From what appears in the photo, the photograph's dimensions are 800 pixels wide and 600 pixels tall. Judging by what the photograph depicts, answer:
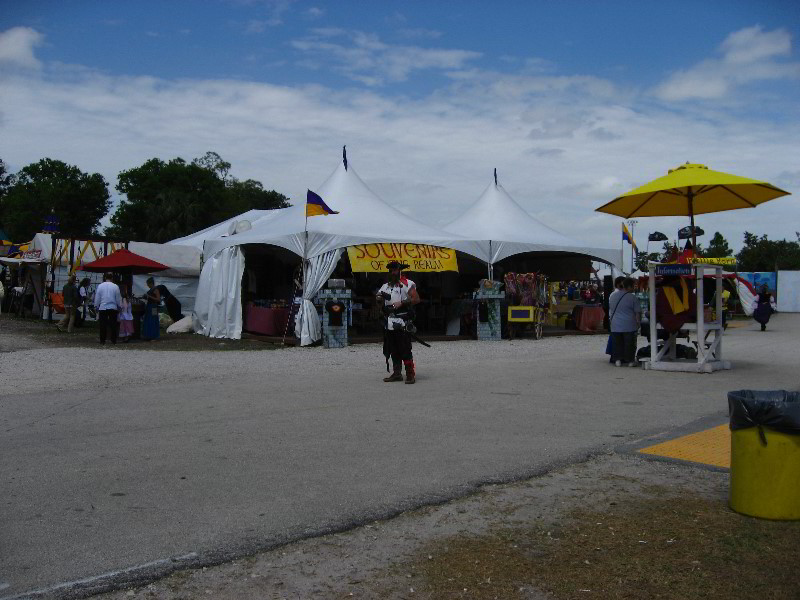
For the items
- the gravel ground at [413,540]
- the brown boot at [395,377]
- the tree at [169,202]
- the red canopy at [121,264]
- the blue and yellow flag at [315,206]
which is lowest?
the gravel ground at [413,540]

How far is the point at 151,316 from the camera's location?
18.3 m

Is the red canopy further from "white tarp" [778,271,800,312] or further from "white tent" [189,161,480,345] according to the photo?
"white tarp" [778,271,800,312]

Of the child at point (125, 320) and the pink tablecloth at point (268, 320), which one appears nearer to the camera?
the child at point (125, 320)

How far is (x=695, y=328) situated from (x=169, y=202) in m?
49.7

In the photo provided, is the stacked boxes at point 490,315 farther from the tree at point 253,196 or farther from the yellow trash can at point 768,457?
the tree at point 253,196

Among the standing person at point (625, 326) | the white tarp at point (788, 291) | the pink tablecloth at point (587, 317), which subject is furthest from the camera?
the white tarp at point (788, 291)

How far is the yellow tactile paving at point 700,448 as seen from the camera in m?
5.86

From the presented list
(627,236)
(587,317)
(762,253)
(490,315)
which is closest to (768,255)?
(762,253)

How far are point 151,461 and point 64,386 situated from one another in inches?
198

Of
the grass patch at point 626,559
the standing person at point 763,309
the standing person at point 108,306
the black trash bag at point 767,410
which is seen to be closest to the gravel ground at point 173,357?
the standing person at point 108,306

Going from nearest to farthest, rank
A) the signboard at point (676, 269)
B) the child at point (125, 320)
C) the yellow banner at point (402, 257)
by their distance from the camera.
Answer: the signboard at point (676, 269), the child at point (125, 320), the yellow banner at point (402, 257)

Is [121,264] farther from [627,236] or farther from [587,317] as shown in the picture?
[627,236]

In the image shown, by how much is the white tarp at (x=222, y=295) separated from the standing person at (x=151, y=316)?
1920mm

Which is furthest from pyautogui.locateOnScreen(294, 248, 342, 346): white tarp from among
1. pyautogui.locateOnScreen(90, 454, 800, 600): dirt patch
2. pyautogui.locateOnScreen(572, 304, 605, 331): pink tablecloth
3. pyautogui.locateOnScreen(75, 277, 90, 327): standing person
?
pyautogui.locateOnScreen(90, 454, 800, 600): dirt patch
